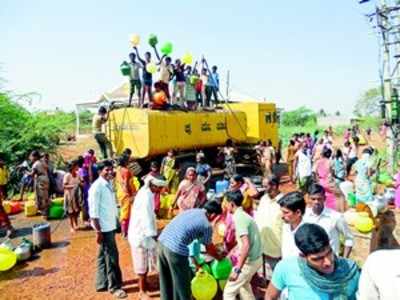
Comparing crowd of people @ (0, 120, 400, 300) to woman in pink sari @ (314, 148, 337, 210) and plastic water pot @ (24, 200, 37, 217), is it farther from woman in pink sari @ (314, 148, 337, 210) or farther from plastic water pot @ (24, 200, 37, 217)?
plastic water pot @ (24, 200, 37, 217)

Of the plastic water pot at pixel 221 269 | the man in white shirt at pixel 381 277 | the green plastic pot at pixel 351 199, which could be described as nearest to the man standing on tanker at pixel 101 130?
the green plastic pot at pixel 351 199

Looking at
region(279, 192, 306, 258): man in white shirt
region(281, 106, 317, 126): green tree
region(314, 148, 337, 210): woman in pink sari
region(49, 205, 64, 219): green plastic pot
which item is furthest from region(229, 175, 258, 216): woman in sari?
region(281, 106, 317, 126): green tree

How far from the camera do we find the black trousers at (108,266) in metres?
5.46

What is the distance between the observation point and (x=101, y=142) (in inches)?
461

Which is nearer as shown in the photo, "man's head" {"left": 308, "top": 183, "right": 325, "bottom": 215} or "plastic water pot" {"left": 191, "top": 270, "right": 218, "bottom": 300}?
"man's head" {"left": 308, "top": 183, "right": 325, "bottom": 215}

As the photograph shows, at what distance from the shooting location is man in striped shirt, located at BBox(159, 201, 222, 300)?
14.2 ft

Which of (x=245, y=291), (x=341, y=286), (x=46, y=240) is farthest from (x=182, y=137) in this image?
(x=341, y=286)

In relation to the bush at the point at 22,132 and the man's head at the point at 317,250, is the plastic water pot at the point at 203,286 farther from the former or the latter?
the bush at the point at 22,132

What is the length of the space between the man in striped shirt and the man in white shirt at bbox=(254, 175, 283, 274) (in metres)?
0.59

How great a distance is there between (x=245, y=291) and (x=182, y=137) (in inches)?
329

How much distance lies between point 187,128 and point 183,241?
27.8ft

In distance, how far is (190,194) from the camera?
7.09 meters

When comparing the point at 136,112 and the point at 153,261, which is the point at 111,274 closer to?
the point at 153,261

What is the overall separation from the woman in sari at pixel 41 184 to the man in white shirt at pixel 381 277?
9.08 meters
